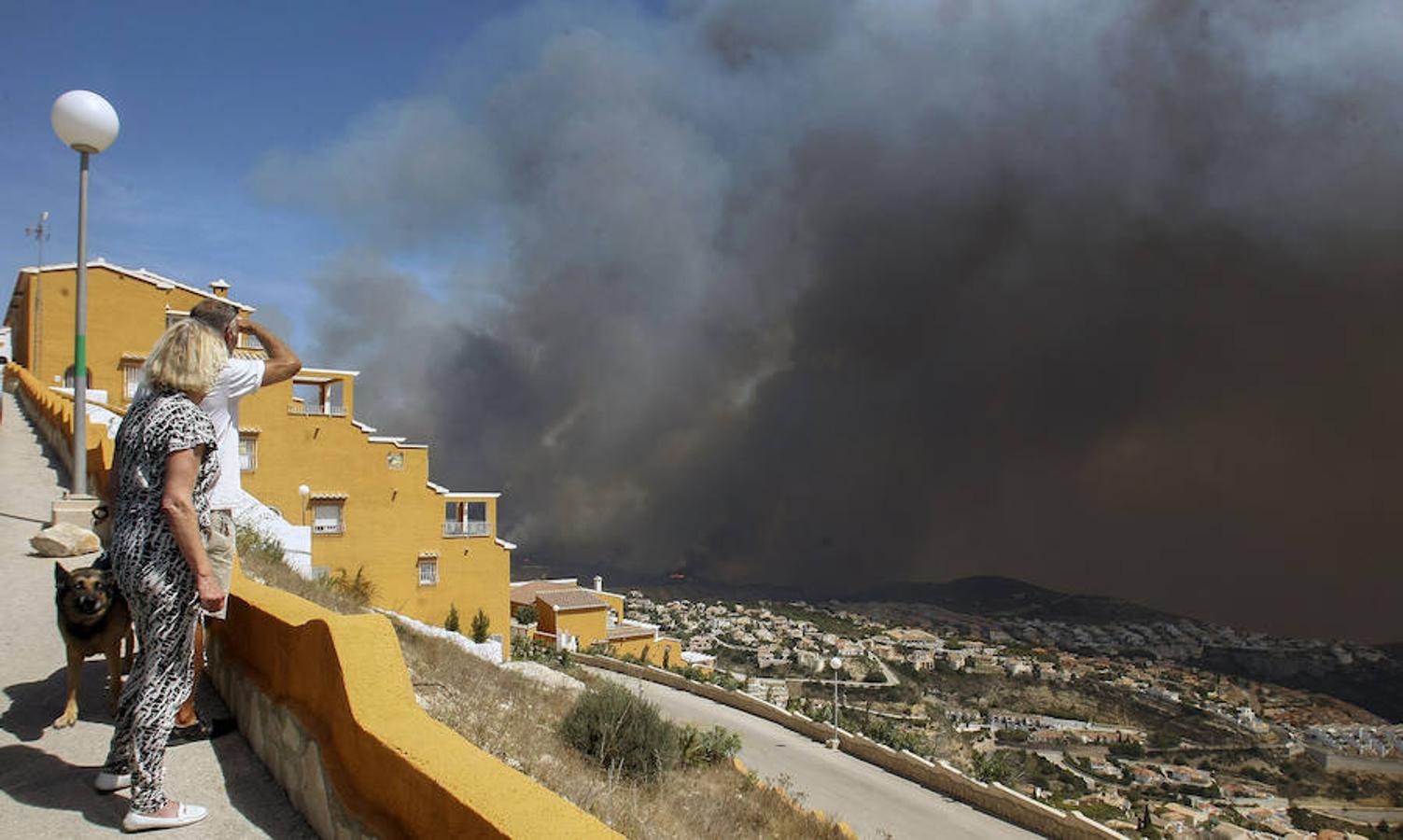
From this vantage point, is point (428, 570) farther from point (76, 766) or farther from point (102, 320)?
point (76, 766)

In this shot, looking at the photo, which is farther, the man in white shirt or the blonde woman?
the man in white shirt

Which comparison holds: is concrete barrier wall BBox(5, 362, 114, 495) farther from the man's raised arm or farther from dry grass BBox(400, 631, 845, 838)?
dry grass BBox(400, 631, 845, 838)

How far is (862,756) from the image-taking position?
824 inches

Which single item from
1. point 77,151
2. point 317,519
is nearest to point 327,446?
point 317,519

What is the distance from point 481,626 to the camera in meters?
26.6

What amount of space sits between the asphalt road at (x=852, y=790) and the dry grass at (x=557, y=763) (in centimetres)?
180

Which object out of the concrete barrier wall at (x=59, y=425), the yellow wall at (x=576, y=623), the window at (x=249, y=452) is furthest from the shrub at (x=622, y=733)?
the yellow wall at (x=576, y=623)

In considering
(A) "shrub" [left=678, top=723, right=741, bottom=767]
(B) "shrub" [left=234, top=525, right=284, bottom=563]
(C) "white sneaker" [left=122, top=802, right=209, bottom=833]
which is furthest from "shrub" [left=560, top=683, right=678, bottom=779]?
(C) "white sneaker" [left=122, top=802, right=209, bottom=833]

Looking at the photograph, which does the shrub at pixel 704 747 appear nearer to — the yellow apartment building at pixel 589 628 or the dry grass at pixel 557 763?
the dry grass at pixel 557 763

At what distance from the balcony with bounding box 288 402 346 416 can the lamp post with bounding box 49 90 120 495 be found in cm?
1497

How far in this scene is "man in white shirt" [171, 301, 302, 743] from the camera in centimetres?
370

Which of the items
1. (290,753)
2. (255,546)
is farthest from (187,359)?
(255,546)

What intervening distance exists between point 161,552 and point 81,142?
311 inches

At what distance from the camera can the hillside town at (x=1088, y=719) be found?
92.2 feet
